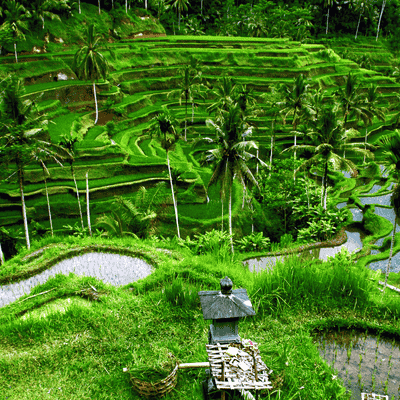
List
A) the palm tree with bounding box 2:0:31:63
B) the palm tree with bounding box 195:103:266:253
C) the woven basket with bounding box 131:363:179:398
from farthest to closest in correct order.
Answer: the palm tree with bounding box 2:0:31:63 < the palm tree with bounding box 195:103:266:253 < the woven basket with bounding box 131:363:179:398

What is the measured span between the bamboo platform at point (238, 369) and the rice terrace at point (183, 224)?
1.1 inches

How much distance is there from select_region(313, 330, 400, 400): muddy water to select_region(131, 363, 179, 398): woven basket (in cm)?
282

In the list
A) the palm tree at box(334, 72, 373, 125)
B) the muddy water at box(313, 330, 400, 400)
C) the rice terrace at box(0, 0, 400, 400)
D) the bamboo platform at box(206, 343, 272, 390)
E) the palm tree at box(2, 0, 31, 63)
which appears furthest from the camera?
the palm tree at box(2, 0, 31, 63)

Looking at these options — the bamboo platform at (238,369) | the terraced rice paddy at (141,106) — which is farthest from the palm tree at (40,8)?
the bamboo platform at (238,369)

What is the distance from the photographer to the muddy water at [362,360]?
253 inches

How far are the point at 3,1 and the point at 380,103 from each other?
42.6m

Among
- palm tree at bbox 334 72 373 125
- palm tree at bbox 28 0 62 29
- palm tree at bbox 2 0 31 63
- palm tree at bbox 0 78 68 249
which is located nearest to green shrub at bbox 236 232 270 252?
palm tree at bbox 0 78 68 249

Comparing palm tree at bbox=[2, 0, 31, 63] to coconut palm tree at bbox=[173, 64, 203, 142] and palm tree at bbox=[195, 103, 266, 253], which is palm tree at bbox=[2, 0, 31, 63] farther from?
palm tree at bbox=[195, 103, 266, 253]

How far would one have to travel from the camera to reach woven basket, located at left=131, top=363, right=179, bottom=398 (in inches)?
212

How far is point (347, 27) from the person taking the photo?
2692 inches

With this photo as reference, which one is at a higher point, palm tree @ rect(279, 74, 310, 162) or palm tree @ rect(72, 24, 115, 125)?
palm tree @ rect(72, 24, 115, 125)

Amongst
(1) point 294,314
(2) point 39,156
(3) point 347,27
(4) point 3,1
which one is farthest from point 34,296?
(3) point 347,27

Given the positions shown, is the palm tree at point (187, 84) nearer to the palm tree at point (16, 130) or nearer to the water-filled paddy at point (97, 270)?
the palm tree at point (16, 130)

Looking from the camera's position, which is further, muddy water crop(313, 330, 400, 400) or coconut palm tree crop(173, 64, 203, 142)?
coconut palm tree crop(173, 64, 203, 142)
